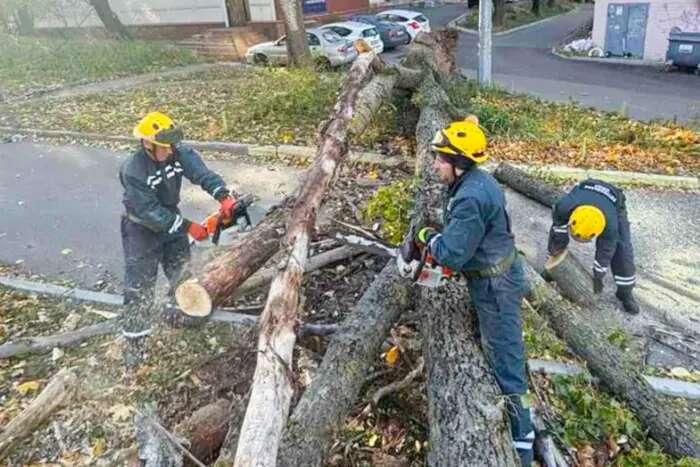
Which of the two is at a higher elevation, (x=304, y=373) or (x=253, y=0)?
(x=253, y=0)

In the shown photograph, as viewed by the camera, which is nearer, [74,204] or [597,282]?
[597,282]

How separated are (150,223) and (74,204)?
414 centimetres

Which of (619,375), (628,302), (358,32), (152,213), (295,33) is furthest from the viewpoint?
(358,32)

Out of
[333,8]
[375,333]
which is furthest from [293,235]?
[333,8]

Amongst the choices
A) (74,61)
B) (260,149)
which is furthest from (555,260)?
(74,61)

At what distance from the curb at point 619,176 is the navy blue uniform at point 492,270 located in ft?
15.3

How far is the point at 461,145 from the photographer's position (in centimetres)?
351

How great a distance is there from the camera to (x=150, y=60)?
18.6m

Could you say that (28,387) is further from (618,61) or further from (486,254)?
(618,61)

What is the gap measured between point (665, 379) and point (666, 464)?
3.75 ft

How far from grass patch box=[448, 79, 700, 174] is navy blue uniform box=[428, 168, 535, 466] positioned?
17.7ft

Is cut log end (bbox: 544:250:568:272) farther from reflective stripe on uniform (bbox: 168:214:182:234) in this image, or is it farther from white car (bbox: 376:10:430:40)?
white car (bbox: 376:10:430:40)

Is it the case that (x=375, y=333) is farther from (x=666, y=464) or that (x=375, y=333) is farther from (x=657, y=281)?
(x=657, y=281)

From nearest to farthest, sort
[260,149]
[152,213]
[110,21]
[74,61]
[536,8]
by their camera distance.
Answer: [152,213] → [260,149] → [74,61] → [110,21] → [536,8]
